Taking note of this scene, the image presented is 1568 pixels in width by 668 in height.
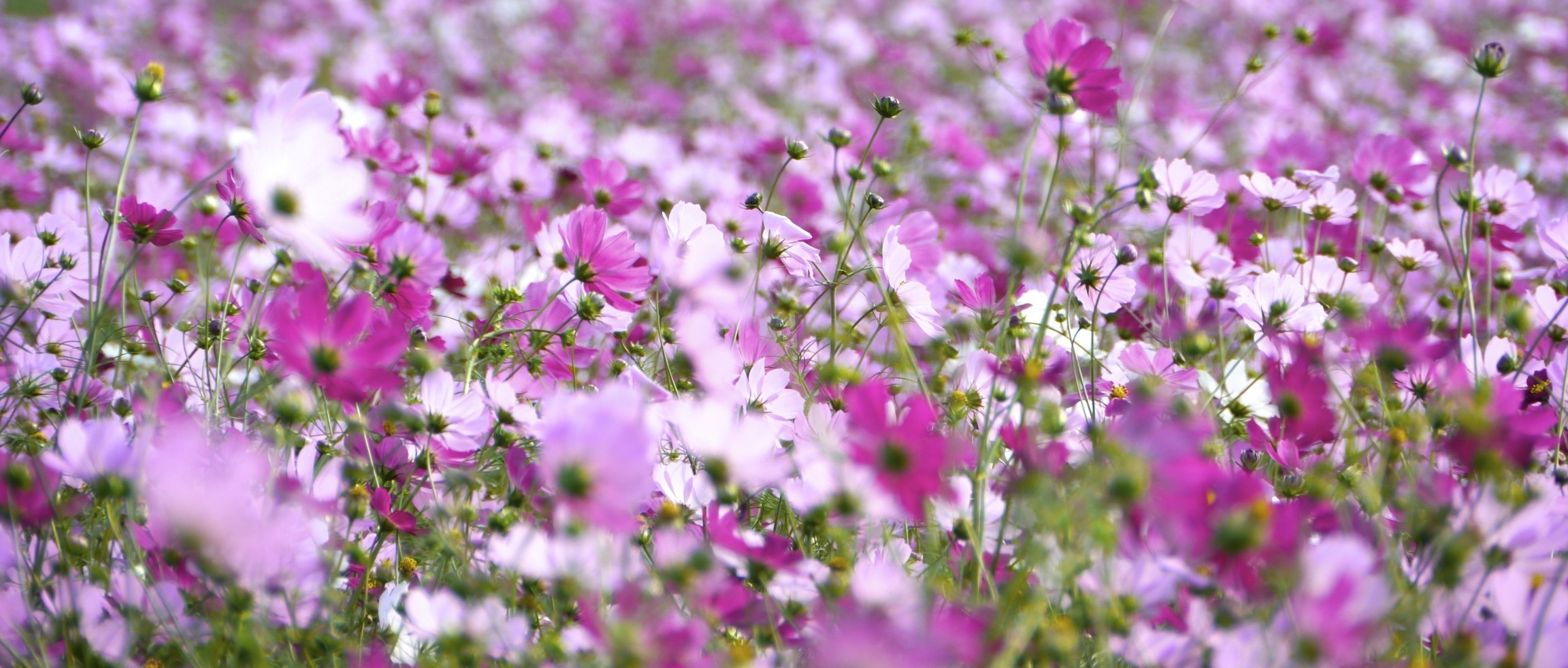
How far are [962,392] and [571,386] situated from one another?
37cm

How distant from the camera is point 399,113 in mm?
1381

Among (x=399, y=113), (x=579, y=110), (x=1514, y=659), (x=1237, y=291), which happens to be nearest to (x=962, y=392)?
(x=1237, y=291)

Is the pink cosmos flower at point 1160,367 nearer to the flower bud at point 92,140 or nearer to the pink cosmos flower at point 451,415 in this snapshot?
the pink cosmos flower at point 451,415

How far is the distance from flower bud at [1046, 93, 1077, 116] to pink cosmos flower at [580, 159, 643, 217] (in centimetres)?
53

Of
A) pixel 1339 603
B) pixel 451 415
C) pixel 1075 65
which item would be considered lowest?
pixel 1339 603

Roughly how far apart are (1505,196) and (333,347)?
1.20m

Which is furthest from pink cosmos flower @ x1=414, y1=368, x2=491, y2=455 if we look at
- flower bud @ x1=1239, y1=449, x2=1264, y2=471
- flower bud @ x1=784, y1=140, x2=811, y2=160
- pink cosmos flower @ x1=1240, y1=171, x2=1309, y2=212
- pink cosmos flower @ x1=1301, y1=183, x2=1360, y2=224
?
pink cosmos flower @ x1=1301, y1=183, x2=1360, y2=224

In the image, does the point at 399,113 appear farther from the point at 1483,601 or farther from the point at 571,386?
the point at 1483,601

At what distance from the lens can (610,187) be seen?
114 cm

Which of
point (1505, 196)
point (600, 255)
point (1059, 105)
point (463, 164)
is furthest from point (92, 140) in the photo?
point (1505, 196)

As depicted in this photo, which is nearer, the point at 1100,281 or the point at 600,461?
the point at 600,461

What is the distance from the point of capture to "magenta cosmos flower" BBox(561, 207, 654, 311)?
767mm

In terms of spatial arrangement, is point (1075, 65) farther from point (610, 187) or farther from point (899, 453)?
point (610, 187)

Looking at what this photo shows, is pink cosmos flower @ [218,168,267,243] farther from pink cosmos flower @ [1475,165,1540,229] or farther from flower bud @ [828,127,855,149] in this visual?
pink cosmos flower @ [1475,165,1540,229]
